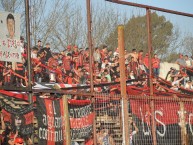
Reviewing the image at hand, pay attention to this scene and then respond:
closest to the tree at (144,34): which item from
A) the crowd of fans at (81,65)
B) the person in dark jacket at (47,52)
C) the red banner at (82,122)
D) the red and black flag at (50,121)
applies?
the crowd of fans at (81,65)

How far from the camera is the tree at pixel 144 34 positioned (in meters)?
12.4

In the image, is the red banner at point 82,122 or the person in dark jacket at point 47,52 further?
the person in dark jacket at point 47,52

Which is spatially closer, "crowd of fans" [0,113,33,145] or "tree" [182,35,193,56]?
"crowd of fans" [0,113,33,145]

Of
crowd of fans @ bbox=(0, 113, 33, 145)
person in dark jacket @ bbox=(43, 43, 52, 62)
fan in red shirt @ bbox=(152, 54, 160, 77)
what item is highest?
person in dark jacket @ bbox=(43, 43, 52, 62)

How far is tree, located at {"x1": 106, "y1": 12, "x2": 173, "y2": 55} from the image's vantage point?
1237 centimetres

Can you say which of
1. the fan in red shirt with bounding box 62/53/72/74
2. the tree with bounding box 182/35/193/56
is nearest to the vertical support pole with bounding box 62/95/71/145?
Result: the fan in red shirt with bounding box 62/53/72/74

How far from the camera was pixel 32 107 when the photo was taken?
10188 mm

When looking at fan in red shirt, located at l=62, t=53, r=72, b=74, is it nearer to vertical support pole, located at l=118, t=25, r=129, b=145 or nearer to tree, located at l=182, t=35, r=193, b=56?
vertical support pole, located at l=118, t=25, r=129, b=145

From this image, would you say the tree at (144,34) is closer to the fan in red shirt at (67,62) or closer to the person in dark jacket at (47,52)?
the fan in red shirt at (67,62)

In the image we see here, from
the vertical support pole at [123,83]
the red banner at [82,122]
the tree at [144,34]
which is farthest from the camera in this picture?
the tree at [144,34]

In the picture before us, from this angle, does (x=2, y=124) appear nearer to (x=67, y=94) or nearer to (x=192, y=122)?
(x=67, y=94)

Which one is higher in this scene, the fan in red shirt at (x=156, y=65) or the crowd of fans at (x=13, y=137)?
the fan in red shirt at (x=156, y=65)

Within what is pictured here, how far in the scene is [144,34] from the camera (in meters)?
12.8

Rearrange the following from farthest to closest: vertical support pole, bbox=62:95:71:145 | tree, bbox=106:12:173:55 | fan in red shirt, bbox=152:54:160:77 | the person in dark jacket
Answer: fan in red shirt, bbox=152:54:160:77
tree, bbox=106:12:173:55
the person in dark jacket
vertical support pole, bbox=62:95:71:145
